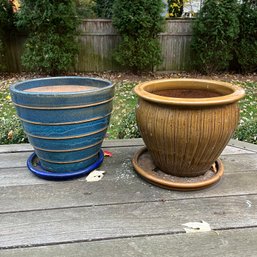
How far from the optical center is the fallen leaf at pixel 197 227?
0.99 metres

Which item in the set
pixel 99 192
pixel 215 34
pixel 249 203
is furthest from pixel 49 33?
pixel 249 203

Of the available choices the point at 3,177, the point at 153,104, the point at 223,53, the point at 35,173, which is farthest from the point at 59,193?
the point at 223,53

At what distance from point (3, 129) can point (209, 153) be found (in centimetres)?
153

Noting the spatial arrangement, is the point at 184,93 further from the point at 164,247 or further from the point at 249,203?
the point at 164,247

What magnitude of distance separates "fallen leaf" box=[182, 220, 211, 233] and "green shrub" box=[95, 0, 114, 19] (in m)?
6.09

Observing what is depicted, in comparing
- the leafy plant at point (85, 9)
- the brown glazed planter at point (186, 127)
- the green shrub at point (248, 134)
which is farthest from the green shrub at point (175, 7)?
the brown glazed planter at point (186, 127)

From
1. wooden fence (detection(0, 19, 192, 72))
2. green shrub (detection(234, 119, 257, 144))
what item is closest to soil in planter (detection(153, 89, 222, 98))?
green shrub (detection(234, 119, 257, 144))

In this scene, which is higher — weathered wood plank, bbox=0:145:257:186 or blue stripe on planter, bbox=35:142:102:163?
blue stripe on planter, bbox=35:142:102:163

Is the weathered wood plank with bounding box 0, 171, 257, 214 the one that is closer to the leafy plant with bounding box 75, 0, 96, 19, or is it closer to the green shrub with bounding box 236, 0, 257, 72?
the green shrub with bounding box 236, 0, 257, 72

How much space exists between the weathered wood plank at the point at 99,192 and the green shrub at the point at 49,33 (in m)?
4.19

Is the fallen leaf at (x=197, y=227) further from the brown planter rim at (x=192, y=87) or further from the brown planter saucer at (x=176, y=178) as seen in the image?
the brown planter rim at (x=192, y=87)

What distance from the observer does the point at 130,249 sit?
0.91 meters

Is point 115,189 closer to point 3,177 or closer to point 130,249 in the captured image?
point 130,249

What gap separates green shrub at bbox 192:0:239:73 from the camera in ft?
16.8
